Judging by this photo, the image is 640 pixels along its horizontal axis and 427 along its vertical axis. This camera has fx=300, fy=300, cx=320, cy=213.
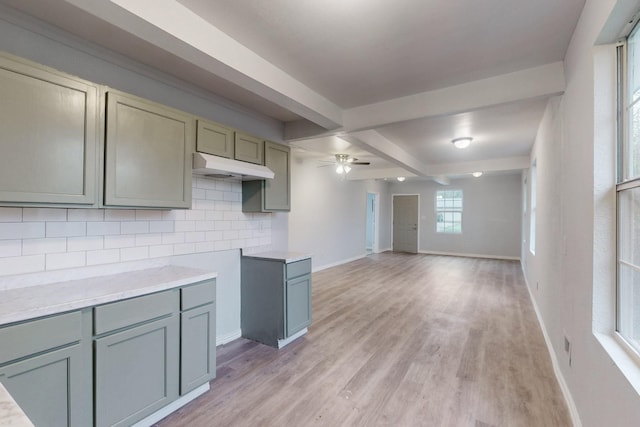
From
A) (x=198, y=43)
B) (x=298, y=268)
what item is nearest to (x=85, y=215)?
(x=198, y=43)

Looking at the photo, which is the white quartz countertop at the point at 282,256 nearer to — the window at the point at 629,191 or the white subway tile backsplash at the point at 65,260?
the white subway tile backsplash at the point at 65,260

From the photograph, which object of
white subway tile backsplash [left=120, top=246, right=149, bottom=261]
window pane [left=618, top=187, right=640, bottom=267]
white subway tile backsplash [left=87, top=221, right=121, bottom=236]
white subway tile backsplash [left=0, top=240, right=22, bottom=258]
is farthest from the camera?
white subway tile backsplash [left=120, top=246, right=149, bottom=261]

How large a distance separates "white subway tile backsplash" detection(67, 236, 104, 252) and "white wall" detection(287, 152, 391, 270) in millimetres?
3921

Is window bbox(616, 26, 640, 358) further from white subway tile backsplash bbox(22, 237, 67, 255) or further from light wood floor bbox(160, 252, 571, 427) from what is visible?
white subway tile backsplash bbox(22, 237, 67, 255)

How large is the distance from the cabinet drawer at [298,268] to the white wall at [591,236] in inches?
89.7

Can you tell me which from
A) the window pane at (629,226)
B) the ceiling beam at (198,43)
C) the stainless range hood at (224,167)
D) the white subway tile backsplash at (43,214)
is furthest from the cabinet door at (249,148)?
the window pane at (629,226)

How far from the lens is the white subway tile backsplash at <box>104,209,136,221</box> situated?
2.24 meters

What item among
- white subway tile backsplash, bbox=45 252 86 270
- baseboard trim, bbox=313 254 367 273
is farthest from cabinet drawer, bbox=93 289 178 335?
baseboard trim, bbox=313 254 367 273

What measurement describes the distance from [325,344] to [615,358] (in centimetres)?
235

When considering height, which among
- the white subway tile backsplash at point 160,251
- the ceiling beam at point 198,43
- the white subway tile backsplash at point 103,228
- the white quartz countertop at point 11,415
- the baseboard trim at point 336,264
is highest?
the ceiling beam at point 198,43

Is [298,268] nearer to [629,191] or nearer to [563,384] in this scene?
[563,384]

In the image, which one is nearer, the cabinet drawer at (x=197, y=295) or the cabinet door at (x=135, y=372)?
the cabinet door at (x=135, y=372)

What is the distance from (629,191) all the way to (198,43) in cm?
243

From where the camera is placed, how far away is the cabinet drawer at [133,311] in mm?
1655
